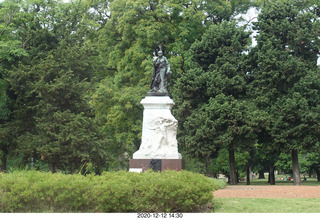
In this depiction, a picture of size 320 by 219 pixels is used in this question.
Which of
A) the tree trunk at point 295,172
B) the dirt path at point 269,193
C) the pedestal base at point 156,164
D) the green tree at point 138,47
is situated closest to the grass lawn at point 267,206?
the dirt path at point 269,193

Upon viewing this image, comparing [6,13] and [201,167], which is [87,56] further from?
[201,167]

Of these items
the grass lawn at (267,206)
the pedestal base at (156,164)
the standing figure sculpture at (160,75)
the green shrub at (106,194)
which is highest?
the standing figure sculpture at (160,75)

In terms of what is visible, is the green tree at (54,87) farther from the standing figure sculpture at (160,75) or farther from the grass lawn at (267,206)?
the grass lawn at (267,206)

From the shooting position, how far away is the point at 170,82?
1164 inches

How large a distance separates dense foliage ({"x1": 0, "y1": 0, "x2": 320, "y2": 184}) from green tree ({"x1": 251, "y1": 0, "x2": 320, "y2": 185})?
0.07 meters

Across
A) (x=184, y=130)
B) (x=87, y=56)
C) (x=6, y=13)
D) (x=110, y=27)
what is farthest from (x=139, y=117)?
(x=6, y=13)

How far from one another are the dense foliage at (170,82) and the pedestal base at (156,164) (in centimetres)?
808

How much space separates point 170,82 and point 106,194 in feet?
67.4

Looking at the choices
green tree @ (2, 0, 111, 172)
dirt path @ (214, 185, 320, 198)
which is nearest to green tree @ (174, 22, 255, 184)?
green tree @ (2, 0, 111, 172)

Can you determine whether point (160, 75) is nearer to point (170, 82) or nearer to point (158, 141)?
point (158, 141)

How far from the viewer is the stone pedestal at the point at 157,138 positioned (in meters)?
16.8

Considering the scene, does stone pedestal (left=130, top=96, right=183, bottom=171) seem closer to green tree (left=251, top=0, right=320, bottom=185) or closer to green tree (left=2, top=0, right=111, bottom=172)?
green tree (left=2, top=0, right=111, bottom=172)

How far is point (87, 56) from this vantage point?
90.8 ft

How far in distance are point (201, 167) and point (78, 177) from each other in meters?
26.0
